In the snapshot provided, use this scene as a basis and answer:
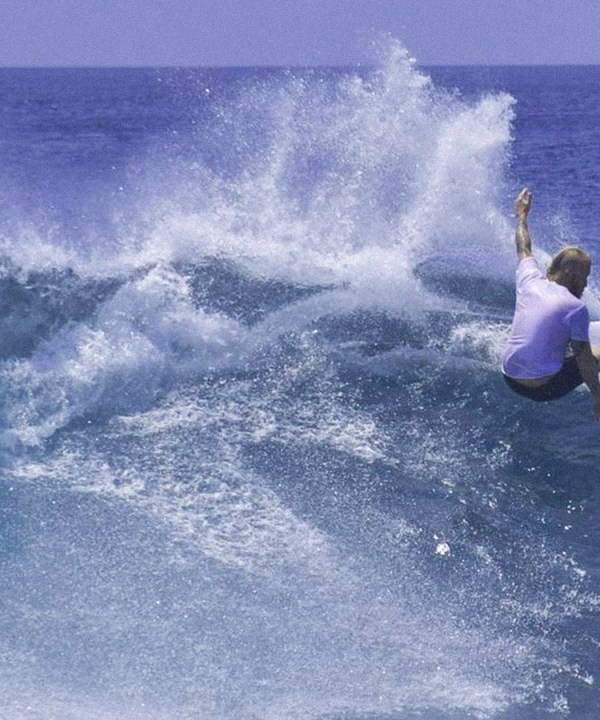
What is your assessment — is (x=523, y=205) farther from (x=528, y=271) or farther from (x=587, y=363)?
(x=587, y=363)

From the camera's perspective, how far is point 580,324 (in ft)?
24.5

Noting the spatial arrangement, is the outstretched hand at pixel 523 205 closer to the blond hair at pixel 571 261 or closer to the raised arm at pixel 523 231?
the raised arm at pixel 523 231

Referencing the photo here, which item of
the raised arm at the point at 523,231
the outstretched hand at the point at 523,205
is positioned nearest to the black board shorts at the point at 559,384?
the raised arm at the point at 523,231

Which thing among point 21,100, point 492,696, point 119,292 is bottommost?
point 21,100

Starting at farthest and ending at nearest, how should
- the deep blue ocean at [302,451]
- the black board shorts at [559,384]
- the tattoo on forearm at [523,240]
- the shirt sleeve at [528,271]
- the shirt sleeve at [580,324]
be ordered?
the tattoo on forearm at [523,240] < the black board shorts at [559,384] < the shirt sleeve at [528,271] < the shirt sleeve at [580,324] < the deep blue ocean at [302,451]

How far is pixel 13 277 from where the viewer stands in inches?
471

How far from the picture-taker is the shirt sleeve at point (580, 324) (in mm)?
7422

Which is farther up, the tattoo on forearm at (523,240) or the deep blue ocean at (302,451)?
the tattoo on forearm at (523,240)

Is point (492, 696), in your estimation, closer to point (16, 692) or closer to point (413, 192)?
point (16, 692)

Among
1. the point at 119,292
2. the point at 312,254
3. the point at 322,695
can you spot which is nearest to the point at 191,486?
the point at 322,695

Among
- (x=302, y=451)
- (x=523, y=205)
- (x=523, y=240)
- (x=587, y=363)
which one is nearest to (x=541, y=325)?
(x=587, y=363)

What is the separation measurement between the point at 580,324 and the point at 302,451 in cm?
274

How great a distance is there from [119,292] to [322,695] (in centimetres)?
564

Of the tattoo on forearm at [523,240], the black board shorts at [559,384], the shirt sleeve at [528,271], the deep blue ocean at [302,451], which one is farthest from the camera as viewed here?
the tattoo on forearm at [523,240]
